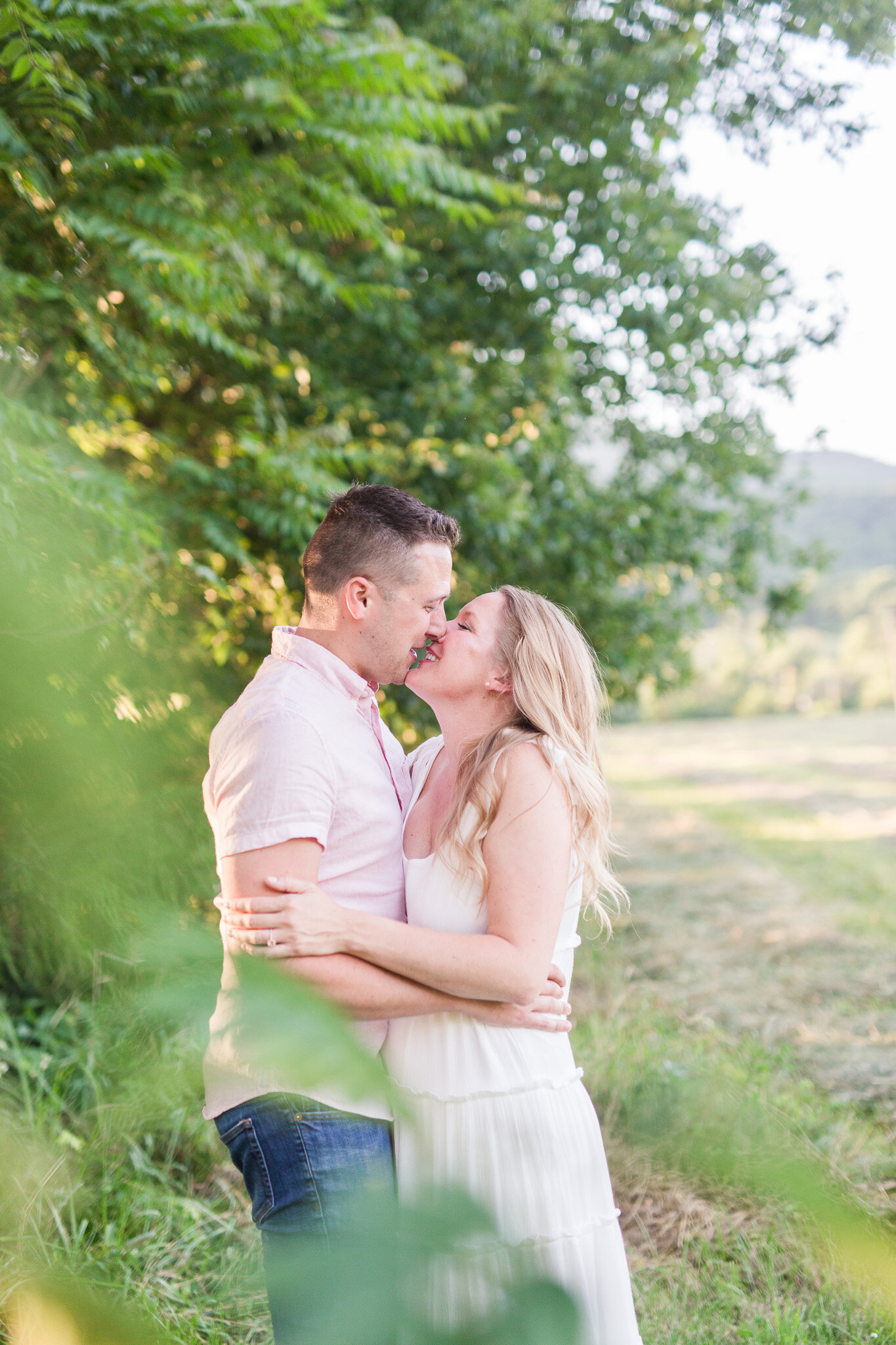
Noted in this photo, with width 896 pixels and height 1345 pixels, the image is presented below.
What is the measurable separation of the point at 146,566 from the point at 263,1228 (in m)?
2.13

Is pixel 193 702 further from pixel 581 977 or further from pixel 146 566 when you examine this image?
pixel 581 977

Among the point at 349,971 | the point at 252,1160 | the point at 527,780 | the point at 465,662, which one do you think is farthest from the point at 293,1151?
the point at 465,662

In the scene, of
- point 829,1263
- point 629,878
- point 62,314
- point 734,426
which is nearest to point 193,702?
point 829,1263

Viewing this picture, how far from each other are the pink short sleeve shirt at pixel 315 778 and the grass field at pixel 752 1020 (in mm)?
691

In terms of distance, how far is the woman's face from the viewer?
2.23m

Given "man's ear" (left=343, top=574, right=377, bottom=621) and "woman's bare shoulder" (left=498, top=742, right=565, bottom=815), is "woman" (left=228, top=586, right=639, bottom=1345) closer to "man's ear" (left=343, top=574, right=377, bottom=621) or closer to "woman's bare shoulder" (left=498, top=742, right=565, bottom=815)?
"woman's bare shoulder" (left=498, top=742, right=565, bottom=815)

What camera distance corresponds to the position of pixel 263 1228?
1712 millimetres

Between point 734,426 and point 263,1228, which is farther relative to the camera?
point 734,426

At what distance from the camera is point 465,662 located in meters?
2.23

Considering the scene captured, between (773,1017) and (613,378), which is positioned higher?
(613,378)

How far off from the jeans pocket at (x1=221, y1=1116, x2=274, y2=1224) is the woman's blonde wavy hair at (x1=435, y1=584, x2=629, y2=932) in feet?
2.15

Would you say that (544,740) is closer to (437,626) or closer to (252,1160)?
(437,626)

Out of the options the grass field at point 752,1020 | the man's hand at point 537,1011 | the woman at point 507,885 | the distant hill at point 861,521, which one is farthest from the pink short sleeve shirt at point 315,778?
the distant hill at point 861,521

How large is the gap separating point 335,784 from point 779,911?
7804 millimetres
